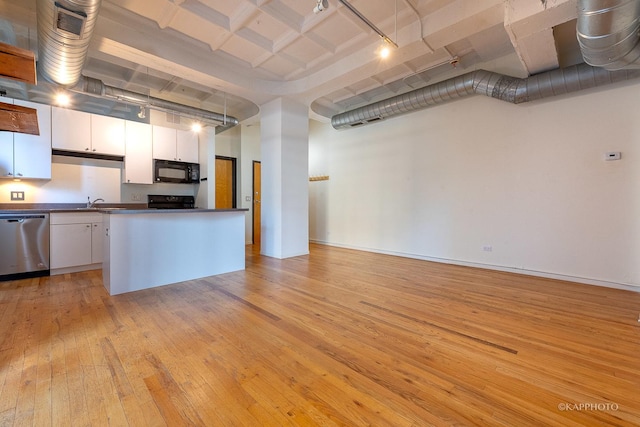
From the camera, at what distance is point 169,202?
18.3 ft

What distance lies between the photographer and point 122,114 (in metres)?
5.23

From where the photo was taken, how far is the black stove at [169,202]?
17.5ft

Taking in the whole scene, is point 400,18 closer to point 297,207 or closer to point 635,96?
point 635,96

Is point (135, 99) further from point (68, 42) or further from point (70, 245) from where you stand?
point (70, 245)

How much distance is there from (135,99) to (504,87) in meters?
5.62

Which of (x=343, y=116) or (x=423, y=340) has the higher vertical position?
(x=343, y=116)

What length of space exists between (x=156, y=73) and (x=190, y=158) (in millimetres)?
1677

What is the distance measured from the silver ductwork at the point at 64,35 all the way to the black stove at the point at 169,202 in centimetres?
241

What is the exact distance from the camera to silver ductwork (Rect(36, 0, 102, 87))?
2.24m

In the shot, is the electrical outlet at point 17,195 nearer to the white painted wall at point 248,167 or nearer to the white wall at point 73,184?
the white wall at point 73,184

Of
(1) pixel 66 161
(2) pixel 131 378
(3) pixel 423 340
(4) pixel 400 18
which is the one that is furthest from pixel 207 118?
(3) pixel 423 340

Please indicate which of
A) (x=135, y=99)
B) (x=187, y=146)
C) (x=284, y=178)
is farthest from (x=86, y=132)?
(x=284, y=178)

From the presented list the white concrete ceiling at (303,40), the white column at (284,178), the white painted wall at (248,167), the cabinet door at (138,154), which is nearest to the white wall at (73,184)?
the cabinet door at (138,154)

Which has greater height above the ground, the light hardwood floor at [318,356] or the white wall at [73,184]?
the white wall at [73,184]
